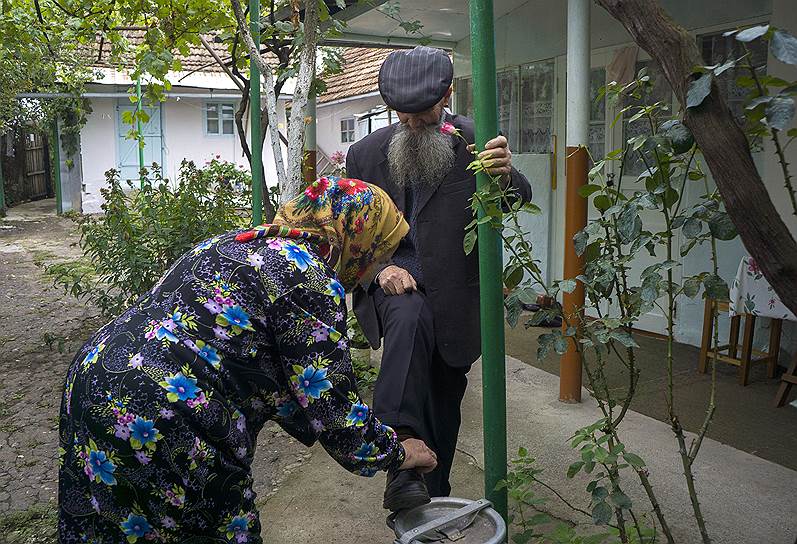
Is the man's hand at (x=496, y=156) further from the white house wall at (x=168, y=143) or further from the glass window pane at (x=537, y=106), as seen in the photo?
the white house wall at (x=168, y=143)

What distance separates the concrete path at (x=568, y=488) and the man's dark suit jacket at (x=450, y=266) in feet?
3.23

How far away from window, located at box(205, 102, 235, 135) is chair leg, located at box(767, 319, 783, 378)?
1800cm

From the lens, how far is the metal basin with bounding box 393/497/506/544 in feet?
6.99

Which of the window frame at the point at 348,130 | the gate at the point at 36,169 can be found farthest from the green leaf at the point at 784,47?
the gate at the point at 36,169

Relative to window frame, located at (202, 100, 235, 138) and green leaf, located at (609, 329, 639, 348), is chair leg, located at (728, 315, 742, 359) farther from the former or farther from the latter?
window frame, located at (202, 100, 235, 138)

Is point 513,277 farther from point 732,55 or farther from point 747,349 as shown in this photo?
point 732,55

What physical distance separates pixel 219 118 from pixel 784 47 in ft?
68.8

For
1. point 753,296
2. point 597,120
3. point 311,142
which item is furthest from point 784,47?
point 311,142

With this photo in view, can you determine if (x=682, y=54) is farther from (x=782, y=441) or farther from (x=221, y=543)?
(x=782, y=441)

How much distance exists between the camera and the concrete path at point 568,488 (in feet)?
11.4

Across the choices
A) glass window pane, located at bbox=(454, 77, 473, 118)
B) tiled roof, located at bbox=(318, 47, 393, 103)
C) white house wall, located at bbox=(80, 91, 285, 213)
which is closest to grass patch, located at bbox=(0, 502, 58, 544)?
glass window pane, located at bbox=(454, 77, 473, 118)

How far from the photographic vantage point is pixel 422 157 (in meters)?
3.27

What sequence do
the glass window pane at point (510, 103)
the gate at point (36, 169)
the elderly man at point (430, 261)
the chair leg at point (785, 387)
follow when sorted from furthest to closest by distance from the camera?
the gate at point (36, 169) → the glass window pane at point (510, 103) → the chair leg at point (785, 387) → the elderly man at point (430, 261)

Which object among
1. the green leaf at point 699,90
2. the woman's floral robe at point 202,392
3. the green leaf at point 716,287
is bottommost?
the woman's floral robe at point 202,392
